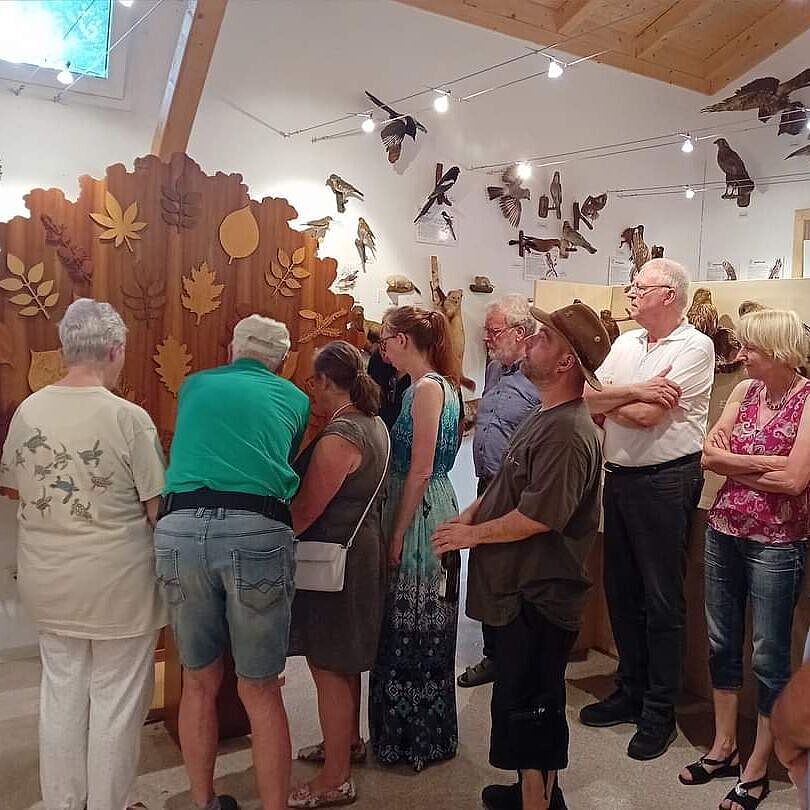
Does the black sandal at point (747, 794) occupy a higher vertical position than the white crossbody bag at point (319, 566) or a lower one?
lower

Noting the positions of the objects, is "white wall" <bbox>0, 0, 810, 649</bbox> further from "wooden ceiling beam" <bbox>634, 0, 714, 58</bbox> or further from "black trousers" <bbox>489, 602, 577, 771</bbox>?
"black trousers" <bbox>489, 602, 577, 771</bbox>

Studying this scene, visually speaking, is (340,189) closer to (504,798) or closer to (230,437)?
(230,437)

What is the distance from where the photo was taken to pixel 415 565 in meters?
2.52

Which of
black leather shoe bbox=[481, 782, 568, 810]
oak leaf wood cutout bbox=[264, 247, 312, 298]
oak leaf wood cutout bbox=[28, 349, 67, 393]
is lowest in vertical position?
black leather shoe bbox=[481, 782, 568, 810]

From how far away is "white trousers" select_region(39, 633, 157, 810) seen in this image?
6.82ft

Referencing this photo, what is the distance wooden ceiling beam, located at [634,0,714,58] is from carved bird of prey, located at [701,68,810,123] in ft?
1.73

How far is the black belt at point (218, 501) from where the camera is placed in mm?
1977

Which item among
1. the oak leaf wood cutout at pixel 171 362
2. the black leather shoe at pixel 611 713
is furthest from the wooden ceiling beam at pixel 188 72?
the black leather shoe at pixel 611 713

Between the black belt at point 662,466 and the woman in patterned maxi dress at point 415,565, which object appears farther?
the black belt at point 662,466

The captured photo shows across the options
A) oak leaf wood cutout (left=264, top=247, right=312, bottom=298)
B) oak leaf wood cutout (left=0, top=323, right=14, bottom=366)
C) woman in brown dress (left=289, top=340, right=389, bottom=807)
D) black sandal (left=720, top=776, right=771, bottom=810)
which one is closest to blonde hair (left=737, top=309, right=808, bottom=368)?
woman in brown dress (left=289, top=340, right=389, bottom=807)

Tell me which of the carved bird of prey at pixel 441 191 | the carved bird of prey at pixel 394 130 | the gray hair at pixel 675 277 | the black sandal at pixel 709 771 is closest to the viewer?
the black sandal at pixel 709 771

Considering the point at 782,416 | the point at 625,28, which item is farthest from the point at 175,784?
the point at 625,28

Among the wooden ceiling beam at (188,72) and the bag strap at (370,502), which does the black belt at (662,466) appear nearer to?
the bag strap at (370,502)

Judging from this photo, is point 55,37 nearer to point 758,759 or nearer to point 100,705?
point 100,705
